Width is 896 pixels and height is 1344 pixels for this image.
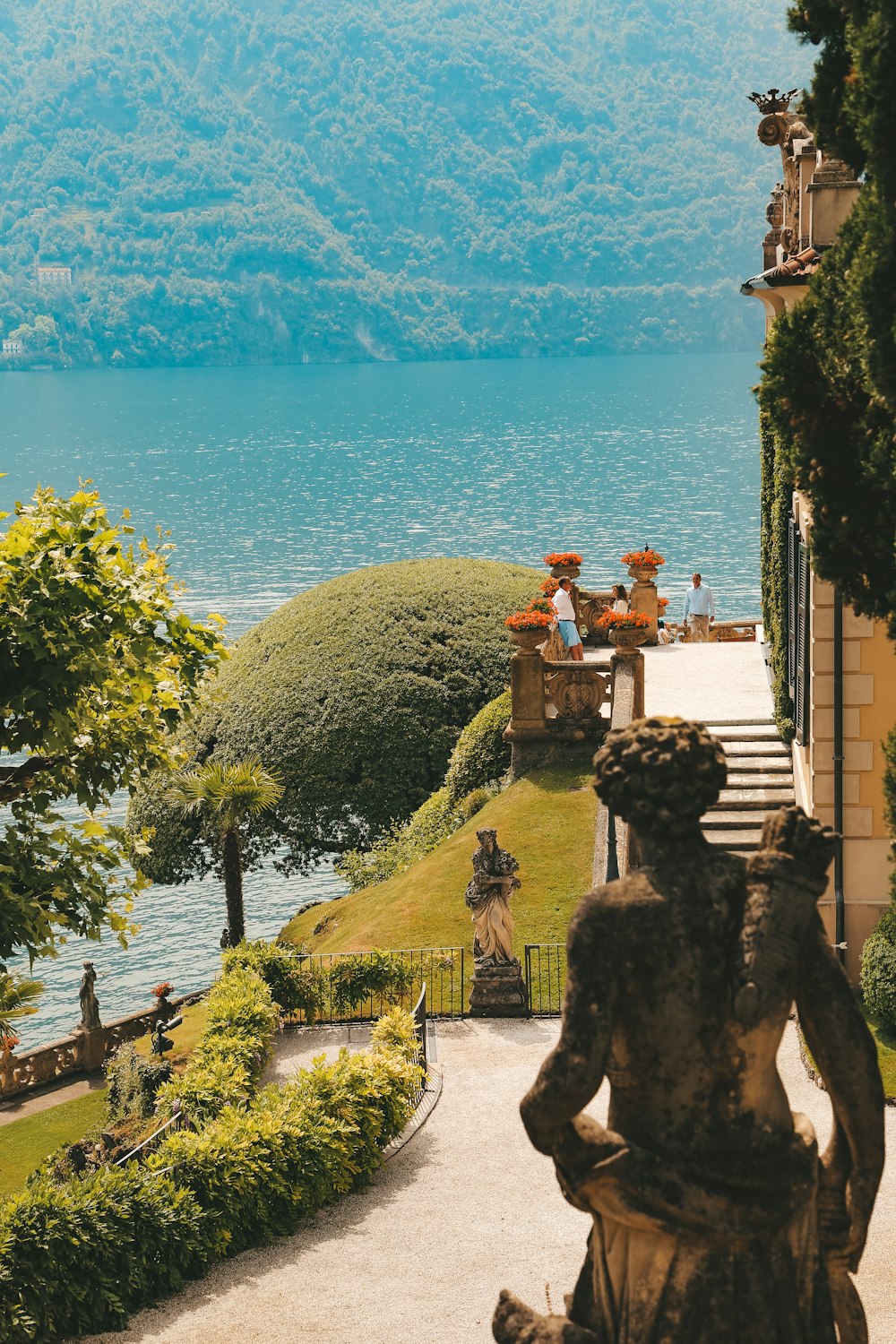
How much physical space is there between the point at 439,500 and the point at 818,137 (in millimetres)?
101276

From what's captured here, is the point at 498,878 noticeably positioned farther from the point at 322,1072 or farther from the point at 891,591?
the point at 891,591

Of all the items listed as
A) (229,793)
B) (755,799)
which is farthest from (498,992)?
(229,793)

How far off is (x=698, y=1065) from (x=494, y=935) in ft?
44.3

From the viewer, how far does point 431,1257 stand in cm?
→ 1331

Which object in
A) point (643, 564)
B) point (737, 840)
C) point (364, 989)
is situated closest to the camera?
point (737, 840)

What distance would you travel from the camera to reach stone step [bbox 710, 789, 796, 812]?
2048 cm

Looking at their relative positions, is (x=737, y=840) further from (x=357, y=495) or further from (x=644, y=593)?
(x=357, y=495)

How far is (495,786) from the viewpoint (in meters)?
30.0

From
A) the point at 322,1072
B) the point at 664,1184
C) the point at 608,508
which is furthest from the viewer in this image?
the point at 608,508

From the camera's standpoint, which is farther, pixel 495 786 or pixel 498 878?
pixel 495 786

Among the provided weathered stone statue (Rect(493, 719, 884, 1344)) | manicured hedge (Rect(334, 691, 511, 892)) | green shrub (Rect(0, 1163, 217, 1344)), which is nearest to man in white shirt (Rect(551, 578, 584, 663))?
manicured hedge (Rect(334, 691, 511, 892))

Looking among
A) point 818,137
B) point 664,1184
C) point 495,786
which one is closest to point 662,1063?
point 664,1184

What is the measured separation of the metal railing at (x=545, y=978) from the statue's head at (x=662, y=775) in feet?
43.9

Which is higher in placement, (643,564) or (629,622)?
(643,564)
